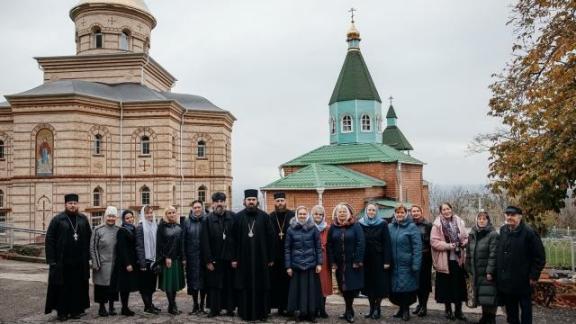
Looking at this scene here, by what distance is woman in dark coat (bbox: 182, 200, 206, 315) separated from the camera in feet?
22.6

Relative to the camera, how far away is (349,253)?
655cm

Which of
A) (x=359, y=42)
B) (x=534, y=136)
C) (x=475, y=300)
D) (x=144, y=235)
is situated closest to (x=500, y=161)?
(x=534, y=136)

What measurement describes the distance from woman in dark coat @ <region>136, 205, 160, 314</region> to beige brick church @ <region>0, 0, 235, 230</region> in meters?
13.6

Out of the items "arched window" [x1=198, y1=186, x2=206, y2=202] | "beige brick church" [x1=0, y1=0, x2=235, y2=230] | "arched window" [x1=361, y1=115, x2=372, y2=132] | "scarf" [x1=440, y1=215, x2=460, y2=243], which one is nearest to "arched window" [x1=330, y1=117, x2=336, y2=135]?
"arched window" [x1=361, y1=115, x2=372, y2=132]

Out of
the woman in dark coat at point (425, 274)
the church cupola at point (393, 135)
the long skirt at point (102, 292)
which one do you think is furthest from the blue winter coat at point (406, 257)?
the church cupola at point (393, 135)

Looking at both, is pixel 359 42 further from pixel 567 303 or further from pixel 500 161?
pixel 567 303

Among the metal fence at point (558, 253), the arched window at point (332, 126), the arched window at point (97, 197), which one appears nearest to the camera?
the metal fence at point (558, 253)

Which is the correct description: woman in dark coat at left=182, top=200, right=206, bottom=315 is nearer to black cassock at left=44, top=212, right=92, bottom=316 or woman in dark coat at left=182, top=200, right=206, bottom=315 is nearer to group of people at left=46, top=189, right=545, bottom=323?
group of people at left=46, top=189, right=545, bottom=323

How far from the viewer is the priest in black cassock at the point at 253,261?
21.4ft

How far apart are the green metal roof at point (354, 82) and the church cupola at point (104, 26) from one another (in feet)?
36.2

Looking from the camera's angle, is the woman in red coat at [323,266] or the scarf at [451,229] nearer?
the scarf at [451,229]

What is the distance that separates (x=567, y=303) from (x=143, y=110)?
17.7 metres

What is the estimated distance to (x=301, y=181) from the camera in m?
16.8

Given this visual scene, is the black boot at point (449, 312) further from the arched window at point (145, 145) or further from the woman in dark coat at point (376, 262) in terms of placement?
the arched window at point (145, 145)
